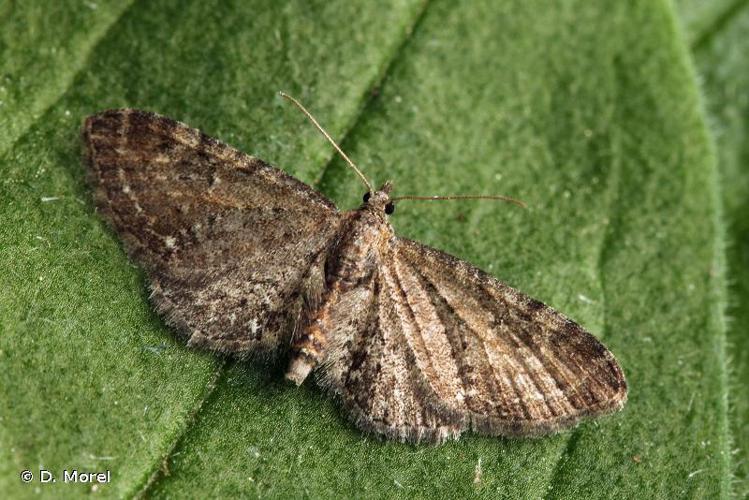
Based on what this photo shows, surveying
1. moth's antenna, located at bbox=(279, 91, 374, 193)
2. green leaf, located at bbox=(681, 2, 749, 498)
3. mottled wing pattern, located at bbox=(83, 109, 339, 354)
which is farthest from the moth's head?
green leaf, located at bbox=(681, 2, 749, 498)

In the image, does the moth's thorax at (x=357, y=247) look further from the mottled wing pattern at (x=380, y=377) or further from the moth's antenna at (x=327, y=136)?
the moth's antenna at (x=327, y=136)

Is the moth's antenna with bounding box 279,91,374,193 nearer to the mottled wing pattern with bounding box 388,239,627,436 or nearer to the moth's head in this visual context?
the moth's head

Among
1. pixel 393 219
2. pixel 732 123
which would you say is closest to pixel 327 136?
pixel 393 219

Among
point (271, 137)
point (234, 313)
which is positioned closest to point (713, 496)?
point (234, 313)

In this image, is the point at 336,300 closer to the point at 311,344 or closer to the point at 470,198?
the point at 311,344

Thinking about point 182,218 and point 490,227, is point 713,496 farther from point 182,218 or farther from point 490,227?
point 182,218

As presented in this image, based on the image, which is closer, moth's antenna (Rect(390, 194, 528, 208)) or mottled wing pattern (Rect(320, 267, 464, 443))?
mottled wing pattern (Rect(320, 267, 464, 443))

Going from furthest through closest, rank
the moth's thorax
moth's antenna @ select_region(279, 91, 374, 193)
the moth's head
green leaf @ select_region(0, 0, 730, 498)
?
moth's antenna @ select_region(279, 91, 374, 193)
the moth's head
the moth's thorax
green leaf @ select_region(0, 0, 730, 498)
